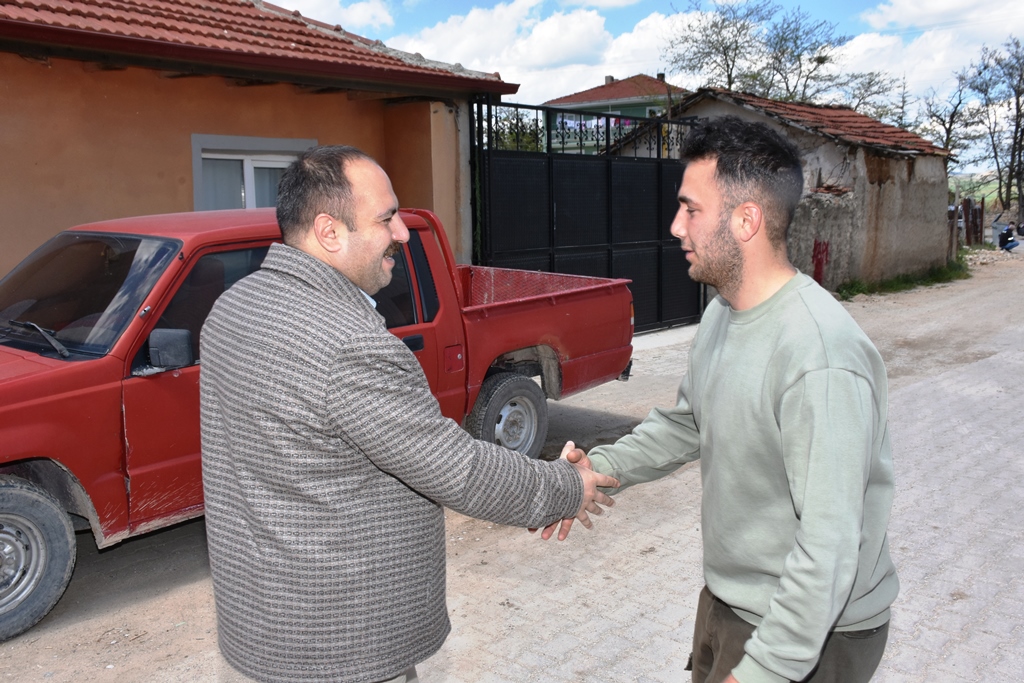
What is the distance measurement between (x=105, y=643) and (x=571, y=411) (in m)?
5.09

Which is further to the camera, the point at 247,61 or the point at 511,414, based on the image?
the point at 247,61

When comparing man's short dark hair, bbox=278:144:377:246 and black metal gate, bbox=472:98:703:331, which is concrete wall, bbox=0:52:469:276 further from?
man's short dark hair, bbox=278:144:377:246

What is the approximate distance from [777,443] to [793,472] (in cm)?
11

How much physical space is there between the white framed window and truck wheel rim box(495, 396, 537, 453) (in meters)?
3.86

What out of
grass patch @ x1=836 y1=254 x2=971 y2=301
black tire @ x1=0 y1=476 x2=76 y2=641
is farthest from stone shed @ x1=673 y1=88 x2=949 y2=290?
black tire @ x1=0 y1=476 x2=76 y2=641

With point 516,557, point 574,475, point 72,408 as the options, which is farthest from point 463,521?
point 574,475

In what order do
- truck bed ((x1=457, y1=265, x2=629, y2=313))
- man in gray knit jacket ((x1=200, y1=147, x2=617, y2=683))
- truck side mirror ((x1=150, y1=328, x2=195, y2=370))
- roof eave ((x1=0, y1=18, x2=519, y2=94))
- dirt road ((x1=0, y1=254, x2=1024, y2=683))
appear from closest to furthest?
man in gray knit jacket ((x1=200, y1=147, x2=617, y2=683)) → dirt road ((x1=0, y1=254, x2=1024, y2=683)) → truck side mirror ((x1=150, y1=328, x2=195, y2=370)) → roof eave ((x1=0, y1=18, x2=519, y2=94)) → truck bed ((x1=457, y1=265, x2=629, y2=313))

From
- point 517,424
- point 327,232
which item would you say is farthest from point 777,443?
point 517,424

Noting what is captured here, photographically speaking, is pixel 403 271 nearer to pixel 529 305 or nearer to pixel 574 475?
pixel 529 305

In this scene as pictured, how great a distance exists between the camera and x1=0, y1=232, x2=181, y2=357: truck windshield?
4.59m

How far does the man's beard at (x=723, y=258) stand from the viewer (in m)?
2.25

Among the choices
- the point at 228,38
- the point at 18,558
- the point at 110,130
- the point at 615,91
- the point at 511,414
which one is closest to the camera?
the point at 18,558

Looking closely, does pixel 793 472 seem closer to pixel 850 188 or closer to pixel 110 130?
pixel 110 130

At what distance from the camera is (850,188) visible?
715 inches
